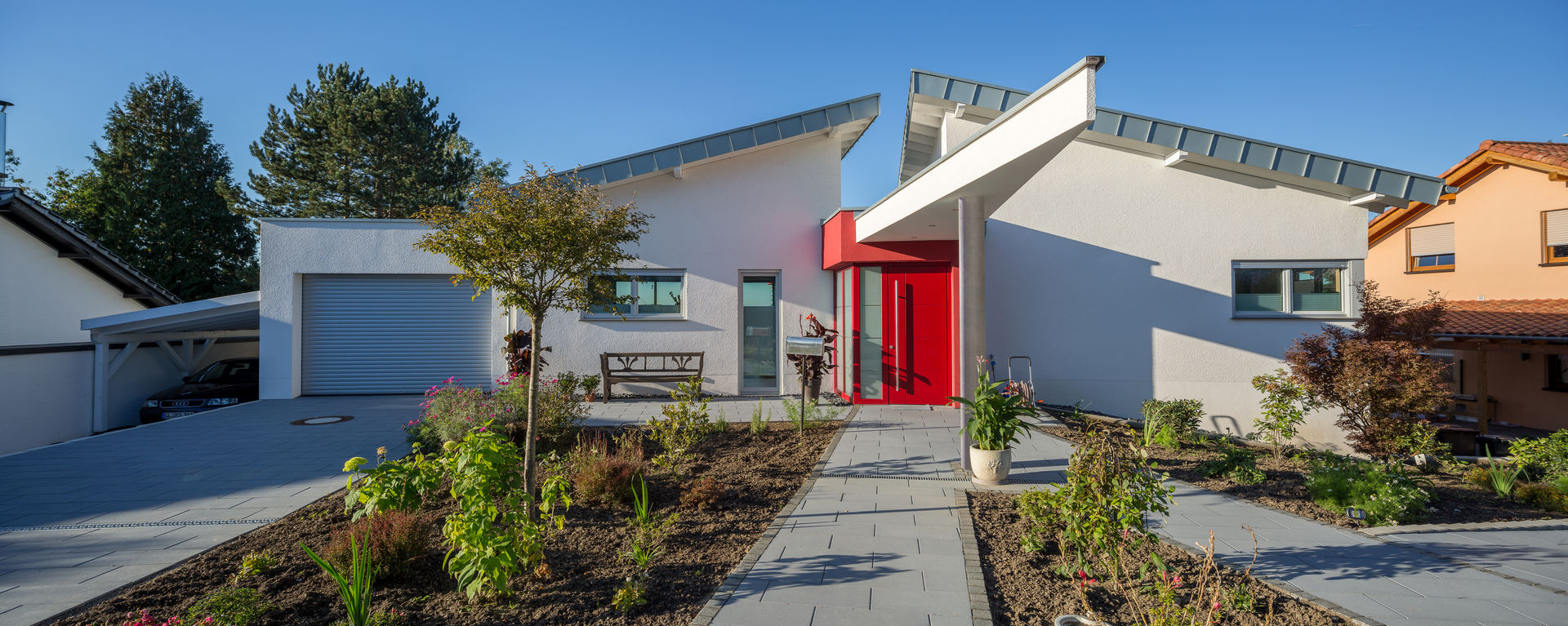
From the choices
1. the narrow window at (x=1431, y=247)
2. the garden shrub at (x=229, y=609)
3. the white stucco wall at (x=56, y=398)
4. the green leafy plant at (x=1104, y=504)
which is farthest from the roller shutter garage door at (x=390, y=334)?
the narrow window at (x=1431, y=247)

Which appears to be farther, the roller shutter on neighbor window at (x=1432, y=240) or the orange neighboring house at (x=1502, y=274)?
the roller shutter on neighbor window at (x=1432, y=240)

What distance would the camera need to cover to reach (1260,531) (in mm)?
4504

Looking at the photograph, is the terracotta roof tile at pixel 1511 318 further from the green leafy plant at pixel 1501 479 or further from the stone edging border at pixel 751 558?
the stone edging border at pixel 751 558

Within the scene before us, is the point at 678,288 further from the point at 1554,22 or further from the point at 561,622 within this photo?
the point at 1554,22

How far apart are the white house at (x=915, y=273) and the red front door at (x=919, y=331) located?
28 mm

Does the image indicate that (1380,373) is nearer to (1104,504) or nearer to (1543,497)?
(1543,497)

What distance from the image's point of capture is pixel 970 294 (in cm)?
614

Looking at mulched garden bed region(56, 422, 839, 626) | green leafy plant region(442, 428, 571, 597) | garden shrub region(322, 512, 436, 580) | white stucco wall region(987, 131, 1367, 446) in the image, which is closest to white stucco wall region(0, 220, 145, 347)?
mulched garden bed region(56, 422, 839, 626)

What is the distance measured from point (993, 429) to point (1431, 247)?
18277mm

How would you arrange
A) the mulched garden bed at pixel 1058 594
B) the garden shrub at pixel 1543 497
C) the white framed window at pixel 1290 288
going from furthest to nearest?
the white framed window at pixel 1290 288 < the garden shrub at pixel 1543 497 < the mulched garden bed at pixel 1058 594

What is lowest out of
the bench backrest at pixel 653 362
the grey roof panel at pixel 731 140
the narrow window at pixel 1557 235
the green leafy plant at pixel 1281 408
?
the green leafy plant at pixel 1281 408

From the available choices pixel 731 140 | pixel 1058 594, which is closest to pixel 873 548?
pixel 1058 594

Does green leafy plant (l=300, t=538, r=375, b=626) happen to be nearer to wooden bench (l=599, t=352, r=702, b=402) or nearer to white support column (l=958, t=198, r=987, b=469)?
white support column (l=958, t=198, r=987, b=469)

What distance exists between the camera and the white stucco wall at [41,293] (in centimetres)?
1283
